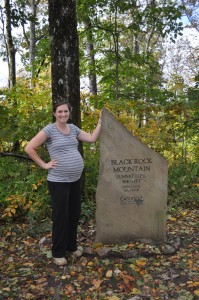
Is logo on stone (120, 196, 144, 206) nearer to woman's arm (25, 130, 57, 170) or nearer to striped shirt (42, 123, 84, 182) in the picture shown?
striped shirt (42, 123, 84, 182)

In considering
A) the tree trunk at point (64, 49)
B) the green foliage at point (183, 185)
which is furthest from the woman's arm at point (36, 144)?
the green foliage at point (183, 185)

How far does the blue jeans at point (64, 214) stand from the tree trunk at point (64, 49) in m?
1.66

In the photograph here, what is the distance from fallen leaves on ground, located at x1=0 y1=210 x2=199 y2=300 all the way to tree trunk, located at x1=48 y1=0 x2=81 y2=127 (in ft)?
7.15

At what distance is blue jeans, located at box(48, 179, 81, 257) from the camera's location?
3.74 m

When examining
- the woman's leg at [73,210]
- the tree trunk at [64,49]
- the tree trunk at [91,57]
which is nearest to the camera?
the woman's leg at [73,210]

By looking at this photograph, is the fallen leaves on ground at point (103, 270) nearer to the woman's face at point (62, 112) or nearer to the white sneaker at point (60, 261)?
the white sneaker at point (60, 261)

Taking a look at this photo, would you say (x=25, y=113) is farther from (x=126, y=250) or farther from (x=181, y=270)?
(x=181, y=270)

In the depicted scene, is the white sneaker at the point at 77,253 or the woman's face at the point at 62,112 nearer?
the woman's face at the point at 62,112

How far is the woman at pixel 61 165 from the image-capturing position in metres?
3.67

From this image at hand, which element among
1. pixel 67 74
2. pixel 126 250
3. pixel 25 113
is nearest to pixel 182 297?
pixel 126 250

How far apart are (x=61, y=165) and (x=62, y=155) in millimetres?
116

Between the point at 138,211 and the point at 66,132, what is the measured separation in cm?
150

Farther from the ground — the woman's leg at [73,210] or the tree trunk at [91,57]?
the tree trunk at [91,57]

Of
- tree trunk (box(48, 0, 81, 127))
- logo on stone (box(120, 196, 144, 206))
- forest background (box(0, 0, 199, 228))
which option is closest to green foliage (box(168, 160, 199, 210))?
forest background (box(0, 0, 199, 228))
